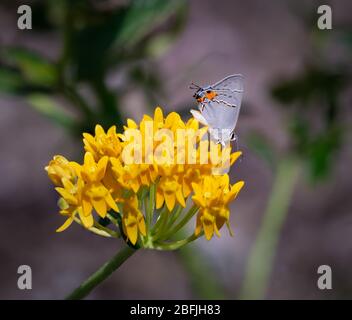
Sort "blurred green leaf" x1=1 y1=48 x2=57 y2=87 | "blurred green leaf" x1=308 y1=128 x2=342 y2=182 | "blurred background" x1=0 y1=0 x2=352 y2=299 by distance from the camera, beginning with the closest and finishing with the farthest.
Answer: "blurred green leaf" x1=1 y1=48 x2=57 y2=87
"blurred background" x1=0 y1=0 x2=352 y2=299
"blurred green leaf" x1=308 y1=128 x2=342 y2=182

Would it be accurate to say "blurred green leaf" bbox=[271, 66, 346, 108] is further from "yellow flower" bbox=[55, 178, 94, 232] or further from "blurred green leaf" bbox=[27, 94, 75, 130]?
"yellow flower" bbox=[55, 178, 94, 232]

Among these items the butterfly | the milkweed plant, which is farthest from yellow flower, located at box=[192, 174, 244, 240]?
the butterfly

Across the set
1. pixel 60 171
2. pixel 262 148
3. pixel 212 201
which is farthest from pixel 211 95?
pixel 262 148

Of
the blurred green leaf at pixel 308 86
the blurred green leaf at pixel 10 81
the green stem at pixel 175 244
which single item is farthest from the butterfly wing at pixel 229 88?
the blurred green leaf at pixel 308 86

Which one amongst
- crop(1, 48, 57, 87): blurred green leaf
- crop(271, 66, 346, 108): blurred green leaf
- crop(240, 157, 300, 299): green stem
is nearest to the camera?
crop(1, 48, 57, 87): blurred green leaf

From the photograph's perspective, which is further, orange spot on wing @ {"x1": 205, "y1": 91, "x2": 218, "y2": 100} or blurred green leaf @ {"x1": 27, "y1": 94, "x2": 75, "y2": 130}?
blurred green leaf @ {"x1": 27, "y1": 94, "x2": 75, "y2": 130}
